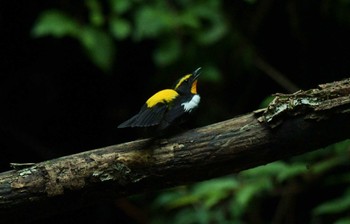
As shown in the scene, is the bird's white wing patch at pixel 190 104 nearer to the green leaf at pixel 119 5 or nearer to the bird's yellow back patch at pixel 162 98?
the bird's yellow back patch at pixel 162 98

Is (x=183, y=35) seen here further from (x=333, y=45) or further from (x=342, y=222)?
(x=342, y=222)

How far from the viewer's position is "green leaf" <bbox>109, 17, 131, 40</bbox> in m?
3.88

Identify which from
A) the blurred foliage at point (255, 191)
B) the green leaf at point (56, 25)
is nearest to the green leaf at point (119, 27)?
the green leaf at point (56, 25)

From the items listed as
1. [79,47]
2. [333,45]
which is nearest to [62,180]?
[79,47]

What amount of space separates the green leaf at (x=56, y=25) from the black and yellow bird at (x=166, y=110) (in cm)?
148

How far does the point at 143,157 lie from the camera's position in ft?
7.36

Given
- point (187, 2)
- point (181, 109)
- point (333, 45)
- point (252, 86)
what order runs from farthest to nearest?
point (252, 86) < point (333, 45) < point (187, 2) < point (181, 109)

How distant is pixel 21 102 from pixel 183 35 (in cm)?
160

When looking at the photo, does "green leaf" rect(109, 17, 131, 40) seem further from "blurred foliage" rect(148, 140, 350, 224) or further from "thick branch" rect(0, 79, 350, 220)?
"thick branch" rect(0, 79, 350, 220)

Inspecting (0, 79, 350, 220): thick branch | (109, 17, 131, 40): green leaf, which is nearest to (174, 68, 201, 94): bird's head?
(0, 79, 350, 220): thick branch

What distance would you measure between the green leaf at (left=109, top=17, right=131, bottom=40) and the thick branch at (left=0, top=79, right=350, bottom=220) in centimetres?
172

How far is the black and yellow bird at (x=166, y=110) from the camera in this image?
7.49 ft

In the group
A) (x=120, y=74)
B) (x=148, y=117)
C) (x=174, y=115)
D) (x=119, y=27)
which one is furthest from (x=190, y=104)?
(x=120, y=74)

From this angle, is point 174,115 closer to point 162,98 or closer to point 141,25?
point 162,98
